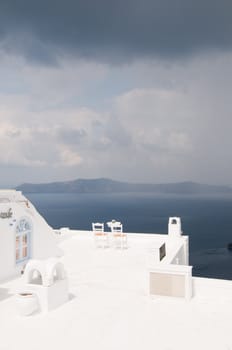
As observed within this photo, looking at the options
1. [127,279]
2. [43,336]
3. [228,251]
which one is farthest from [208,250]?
[43,336]

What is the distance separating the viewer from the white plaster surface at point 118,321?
6.65 metres

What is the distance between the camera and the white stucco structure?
A: 11391 mm

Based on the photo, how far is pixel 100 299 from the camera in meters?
9.20

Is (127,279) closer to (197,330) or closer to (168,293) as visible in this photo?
(168,293)

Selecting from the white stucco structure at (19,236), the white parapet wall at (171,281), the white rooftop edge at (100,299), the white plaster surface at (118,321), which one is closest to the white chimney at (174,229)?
the white rooftop edge at (100,299)

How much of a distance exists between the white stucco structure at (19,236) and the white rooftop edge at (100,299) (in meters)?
0.03

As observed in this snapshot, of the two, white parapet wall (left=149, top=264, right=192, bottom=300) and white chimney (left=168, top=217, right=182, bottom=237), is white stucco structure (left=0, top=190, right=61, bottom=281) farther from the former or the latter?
white chimney (left=168, top=217, right=182, bottom=237)

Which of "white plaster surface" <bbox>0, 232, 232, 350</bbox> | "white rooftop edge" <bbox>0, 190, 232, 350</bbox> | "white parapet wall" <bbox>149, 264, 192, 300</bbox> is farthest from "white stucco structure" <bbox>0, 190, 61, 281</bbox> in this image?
"white parapet wall" <bbox>149, 264, 192, 300</bbox>

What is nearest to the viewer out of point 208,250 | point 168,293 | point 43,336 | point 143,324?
point 43,336

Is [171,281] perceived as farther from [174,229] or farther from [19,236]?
[174,229]

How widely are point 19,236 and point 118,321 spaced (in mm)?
5809

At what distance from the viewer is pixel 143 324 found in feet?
24.6

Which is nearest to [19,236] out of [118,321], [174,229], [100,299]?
[100,299]

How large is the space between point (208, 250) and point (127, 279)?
2509 inches
